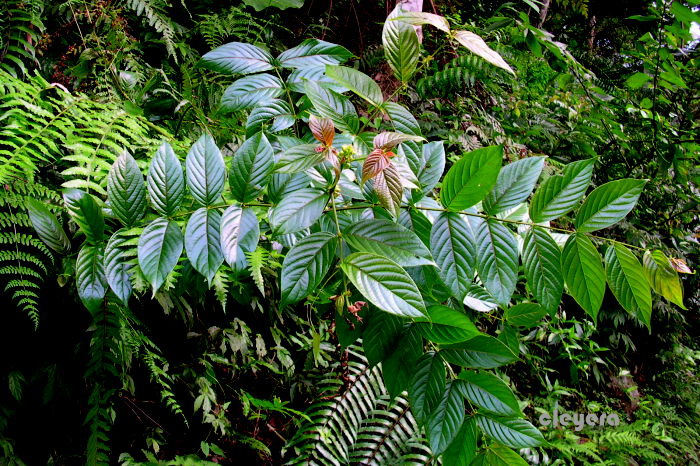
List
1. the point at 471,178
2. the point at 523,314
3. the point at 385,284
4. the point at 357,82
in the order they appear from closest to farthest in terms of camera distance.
Answer: the point at 385,284, the point at 471,178, the point at 357,82, the point at 523,314

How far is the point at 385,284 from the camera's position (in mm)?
561

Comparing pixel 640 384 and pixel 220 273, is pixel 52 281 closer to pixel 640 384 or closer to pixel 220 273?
pixel 220 273

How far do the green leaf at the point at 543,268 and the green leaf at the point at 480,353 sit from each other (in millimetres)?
98

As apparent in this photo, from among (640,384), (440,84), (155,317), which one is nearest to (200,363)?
(155,317)

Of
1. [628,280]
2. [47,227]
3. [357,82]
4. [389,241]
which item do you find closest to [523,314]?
[628,280]

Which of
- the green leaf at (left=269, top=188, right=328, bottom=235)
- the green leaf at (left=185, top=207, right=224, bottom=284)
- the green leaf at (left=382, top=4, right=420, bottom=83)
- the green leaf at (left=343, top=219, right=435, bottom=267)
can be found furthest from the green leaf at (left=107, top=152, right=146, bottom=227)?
the green leaf at (left=382, top=4, right=420, bottom=83)

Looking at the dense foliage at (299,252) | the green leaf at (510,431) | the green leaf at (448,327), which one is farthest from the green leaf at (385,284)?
the green leaf at (510,431)

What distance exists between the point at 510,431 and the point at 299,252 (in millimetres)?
485

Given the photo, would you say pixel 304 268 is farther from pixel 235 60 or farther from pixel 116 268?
pixel 235 60

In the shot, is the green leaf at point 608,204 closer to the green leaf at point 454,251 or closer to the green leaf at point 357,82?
the green leaf at point 454,251

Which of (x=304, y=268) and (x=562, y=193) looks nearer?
(x=304, y=268)

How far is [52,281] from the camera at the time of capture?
1.24 m

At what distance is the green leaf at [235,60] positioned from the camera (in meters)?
0.85

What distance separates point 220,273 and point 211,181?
0.76 metres
